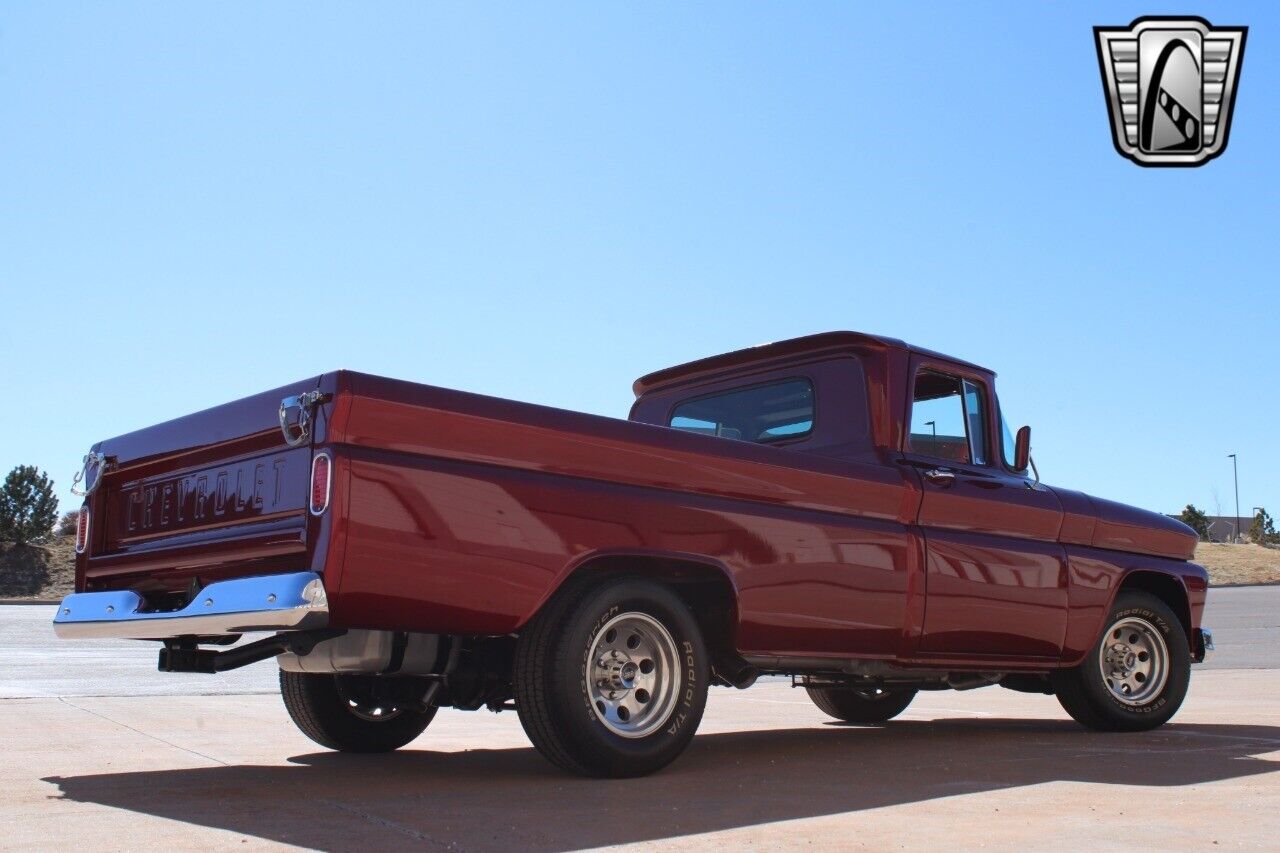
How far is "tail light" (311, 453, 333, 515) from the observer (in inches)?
178

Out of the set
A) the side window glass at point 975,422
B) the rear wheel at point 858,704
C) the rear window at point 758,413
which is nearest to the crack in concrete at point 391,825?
the rear window at point 758,413

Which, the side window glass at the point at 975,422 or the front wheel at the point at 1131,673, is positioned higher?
the side window glass at the point at 975,422

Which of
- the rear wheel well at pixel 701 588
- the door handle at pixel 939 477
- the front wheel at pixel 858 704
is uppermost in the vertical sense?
the door handle at pixel 939 477

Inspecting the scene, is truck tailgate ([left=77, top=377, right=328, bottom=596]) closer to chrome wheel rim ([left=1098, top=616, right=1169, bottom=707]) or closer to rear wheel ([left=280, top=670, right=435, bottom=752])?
rear wheel ([left=280, top=670, right=435, bottom=752])

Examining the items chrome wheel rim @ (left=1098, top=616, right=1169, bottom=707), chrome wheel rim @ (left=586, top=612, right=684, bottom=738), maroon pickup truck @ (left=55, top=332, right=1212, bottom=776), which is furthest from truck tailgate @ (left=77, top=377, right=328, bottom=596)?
chrome wheel rim @ (left=1098, top=616, right=1169, bottom=707)

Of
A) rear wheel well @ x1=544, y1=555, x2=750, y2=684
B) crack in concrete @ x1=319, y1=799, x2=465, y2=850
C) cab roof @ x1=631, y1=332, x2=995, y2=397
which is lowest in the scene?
crack in concrete @ x1=319, y1=799, x2=465, y2=850

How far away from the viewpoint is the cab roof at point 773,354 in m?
A: 6.96

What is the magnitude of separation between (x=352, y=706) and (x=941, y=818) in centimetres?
327

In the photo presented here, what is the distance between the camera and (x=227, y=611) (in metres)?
4.68

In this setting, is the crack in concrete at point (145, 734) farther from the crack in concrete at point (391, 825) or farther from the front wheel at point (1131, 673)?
the front wheel at point (1131, 673)

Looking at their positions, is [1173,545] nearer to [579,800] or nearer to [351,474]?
[579,800]

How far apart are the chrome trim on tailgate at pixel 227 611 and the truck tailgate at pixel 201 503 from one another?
0.13 meters

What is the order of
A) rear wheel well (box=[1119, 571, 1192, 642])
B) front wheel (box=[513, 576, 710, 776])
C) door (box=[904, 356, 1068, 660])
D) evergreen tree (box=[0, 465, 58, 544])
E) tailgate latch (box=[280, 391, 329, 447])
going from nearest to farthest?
tailgate latch (box=[280, 391, 329, 447])
front wheel (box=[513, 576, 710, 776])
door (box=[904, 356, 1068, 660])
rear wheel well (box=[1119, 571, 1192, 642])
evergreen tree (box=[0, 465, 58, 544])

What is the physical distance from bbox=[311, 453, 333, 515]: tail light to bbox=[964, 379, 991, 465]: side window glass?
4.03 meters
